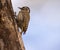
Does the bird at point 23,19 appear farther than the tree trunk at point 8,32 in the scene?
Yes

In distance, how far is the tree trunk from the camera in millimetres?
2906

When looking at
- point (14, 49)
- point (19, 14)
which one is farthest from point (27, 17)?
point (14, 49)

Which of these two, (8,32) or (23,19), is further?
(23,19)

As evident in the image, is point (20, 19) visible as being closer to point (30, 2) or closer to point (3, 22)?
point (3, 22)

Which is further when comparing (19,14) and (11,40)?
(19,14)

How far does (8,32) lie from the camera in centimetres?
299

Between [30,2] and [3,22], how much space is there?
5.92 feet

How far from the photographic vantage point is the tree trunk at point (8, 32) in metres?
2.91

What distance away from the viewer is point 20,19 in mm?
3496

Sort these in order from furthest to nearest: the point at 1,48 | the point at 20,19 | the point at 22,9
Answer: the point at 22,9 → the point at 20,19 → the point at 1,48

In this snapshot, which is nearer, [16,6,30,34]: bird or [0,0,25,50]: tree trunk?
[0,0,25,50]: tree trunk

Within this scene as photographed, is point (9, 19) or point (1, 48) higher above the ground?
point (9, 19)

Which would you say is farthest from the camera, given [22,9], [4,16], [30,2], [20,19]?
[30,2]

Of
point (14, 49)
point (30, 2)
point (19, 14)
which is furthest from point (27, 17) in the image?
point (30, 2)
